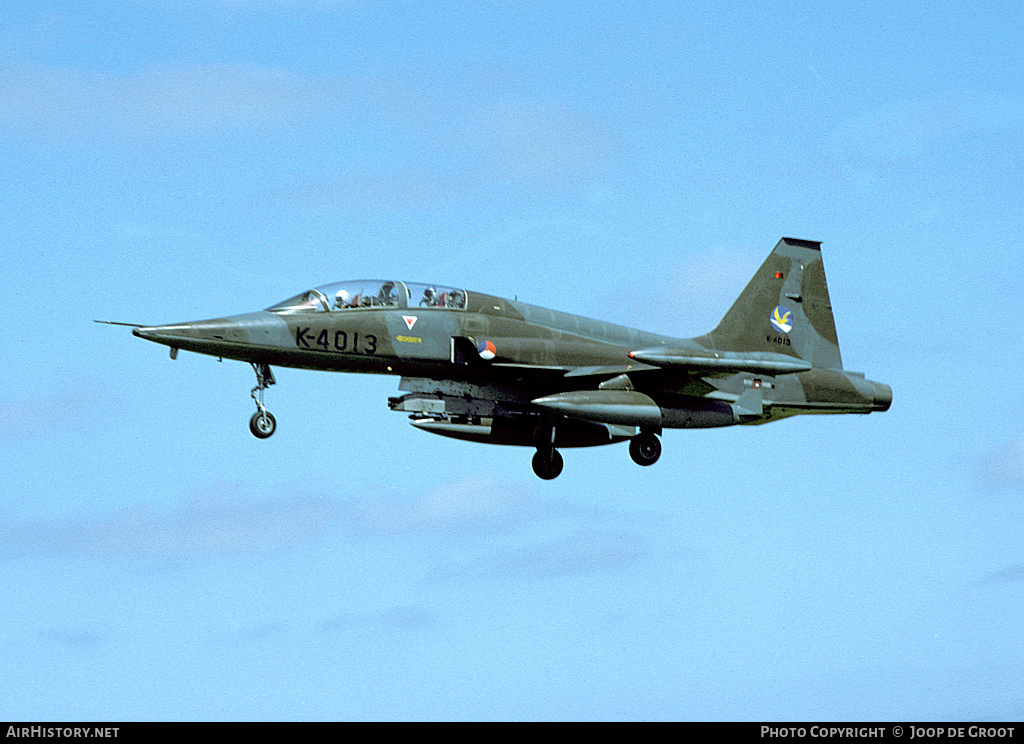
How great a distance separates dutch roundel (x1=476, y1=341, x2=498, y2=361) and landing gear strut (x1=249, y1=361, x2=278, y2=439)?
13.8 feet

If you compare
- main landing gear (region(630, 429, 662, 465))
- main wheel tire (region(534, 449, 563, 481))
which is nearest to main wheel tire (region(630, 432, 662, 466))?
main landing gear (region(630, 429, 662, 465))

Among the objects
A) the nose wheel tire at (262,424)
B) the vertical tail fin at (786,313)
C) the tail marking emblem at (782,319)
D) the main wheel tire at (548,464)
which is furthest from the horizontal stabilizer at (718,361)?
the nose wheel tire at (262,424)

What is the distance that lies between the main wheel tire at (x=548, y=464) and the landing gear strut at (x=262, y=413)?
268 inches

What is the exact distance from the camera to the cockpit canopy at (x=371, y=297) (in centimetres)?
2809

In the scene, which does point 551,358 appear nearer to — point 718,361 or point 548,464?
point 548,464

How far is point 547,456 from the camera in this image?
104 ft

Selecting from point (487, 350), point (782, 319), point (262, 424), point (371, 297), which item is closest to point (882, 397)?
point (782, 319)

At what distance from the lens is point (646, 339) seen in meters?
31.8

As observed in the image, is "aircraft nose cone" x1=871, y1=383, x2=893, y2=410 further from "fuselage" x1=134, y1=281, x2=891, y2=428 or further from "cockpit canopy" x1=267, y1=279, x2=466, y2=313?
"cockpit canopy" x1=267, y1=279, x2=466, y2=313

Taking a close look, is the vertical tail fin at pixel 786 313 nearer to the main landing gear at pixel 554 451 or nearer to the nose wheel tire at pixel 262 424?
the main landing gear at pixel 554 451
